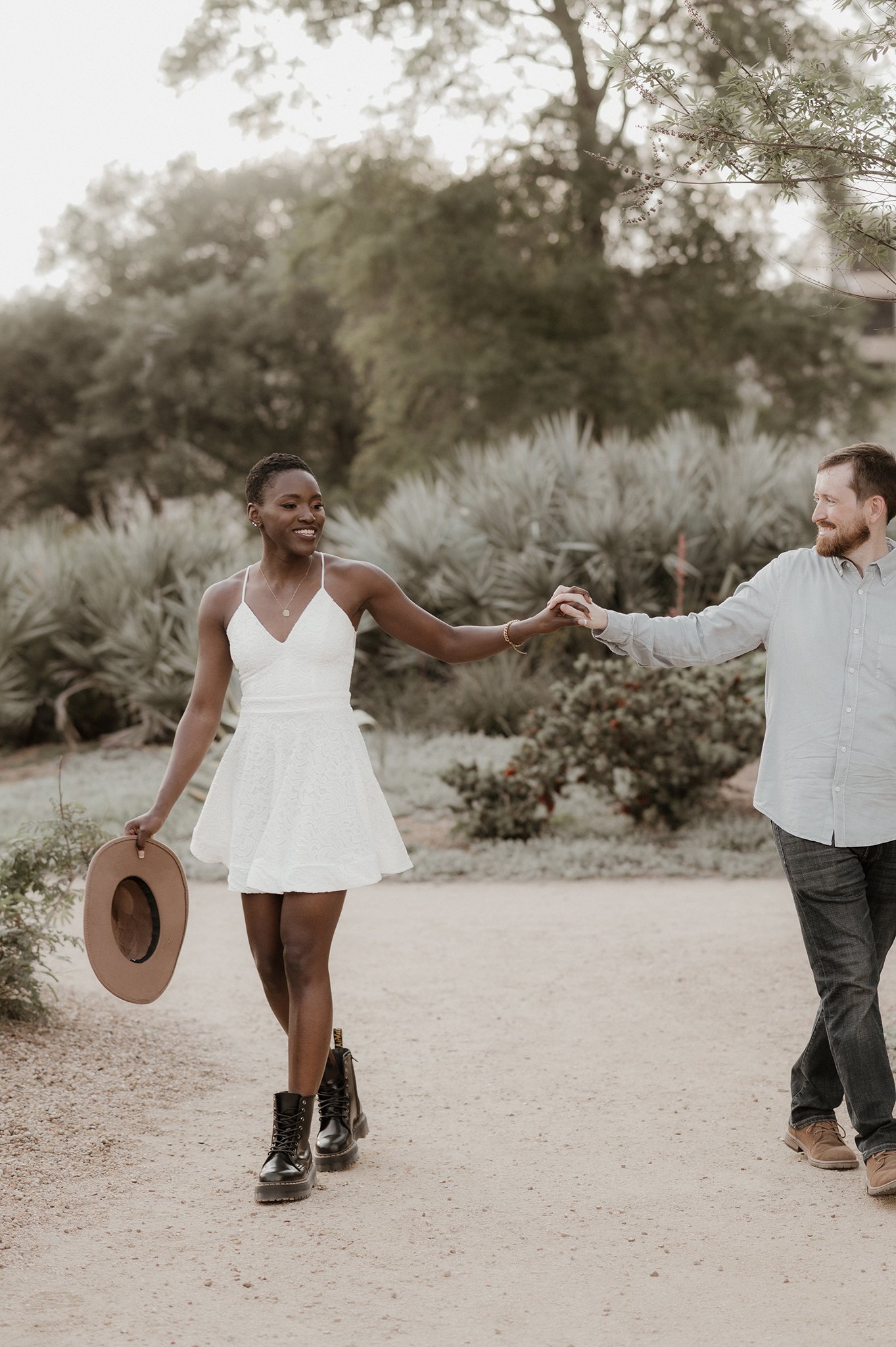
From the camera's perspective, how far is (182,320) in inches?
1272

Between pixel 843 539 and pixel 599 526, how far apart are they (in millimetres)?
9939

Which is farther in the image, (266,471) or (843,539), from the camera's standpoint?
(266,471)

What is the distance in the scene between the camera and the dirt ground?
302 cm

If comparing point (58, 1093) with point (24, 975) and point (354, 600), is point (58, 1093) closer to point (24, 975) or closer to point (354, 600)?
point (24, 975)

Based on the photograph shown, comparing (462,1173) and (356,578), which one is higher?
(356,578)

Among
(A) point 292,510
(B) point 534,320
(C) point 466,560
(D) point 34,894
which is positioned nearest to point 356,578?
(A) point 292,510

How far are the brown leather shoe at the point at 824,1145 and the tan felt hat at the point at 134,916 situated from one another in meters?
1.85

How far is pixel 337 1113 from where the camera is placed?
400 cm

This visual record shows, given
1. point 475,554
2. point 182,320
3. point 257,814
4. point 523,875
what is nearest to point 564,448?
point 475,554

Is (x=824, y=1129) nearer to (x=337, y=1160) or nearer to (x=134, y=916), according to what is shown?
(x=337, y=1160)

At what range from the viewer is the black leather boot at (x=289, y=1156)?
12.0 feet

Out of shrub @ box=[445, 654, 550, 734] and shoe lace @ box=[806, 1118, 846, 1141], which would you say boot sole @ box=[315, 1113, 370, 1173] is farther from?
shrub @ box=[445, 654, 550, 734]

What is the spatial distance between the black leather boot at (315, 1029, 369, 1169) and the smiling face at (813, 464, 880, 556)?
1.97 meters

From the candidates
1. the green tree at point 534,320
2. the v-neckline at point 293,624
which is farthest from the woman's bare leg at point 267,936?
the green tree at point 534,320
